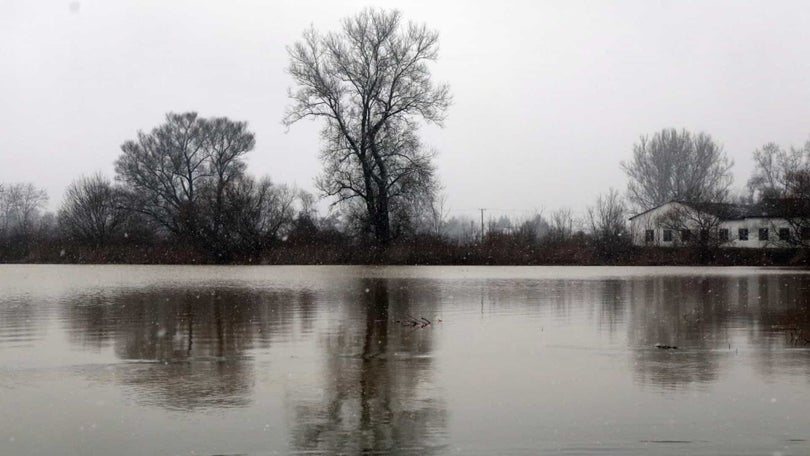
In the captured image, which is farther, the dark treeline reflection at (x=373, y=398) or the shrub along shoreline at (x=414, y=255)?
the shrub along shoreline at (x=414, y=255)

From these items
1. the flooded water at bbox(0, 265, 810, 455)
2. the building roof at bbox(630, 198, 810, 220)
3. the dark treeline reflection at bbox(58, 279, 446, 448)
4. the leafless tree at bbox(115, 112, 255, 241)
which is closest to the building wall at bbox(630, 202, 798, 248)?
the building roof at bbox(630, 198, 810, 220)

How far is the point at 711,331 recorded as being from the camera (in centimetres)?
1548

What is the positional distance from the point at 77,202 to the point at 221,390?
64.4 metres

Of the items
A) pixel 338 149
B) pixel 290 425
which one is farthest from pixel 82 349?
pixel 338 149

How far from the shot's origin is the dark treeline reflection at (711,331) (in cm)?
1105

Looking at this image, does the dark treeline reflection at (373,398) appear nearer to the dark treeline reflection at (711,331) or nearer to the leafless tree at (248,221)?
the dark treeline reflection at (711,331)

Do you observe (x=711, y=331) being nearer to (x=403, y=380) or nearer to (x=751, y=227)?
(x=403, y=380)

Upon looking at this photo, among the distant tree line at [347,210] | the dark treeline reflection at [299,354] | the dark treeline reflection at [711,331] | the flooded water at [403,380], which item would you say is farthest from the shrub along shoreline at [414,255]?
the flooded water at [403,380]

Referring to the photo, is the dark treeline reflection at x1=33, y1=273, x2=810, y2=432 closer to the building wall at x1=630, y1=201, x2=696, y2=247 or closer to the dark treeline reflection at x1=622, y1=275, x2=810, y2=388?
the dark treeline reflection at x1=622, y1=275, x2=810, y2=388

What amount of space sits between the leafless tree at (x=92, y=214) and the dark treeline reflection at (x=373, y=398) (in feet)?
184

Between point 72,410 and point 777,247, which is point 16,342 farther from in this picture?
point 777,247

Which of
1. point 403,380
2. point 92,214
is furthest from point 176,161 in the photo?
point 403,380

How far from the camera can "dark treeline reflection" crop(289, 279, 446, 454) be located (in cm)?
709

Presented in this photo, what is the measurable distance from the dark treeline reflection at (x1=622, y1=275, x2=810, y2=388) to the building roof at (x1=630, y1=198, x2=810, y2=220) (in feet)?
111
